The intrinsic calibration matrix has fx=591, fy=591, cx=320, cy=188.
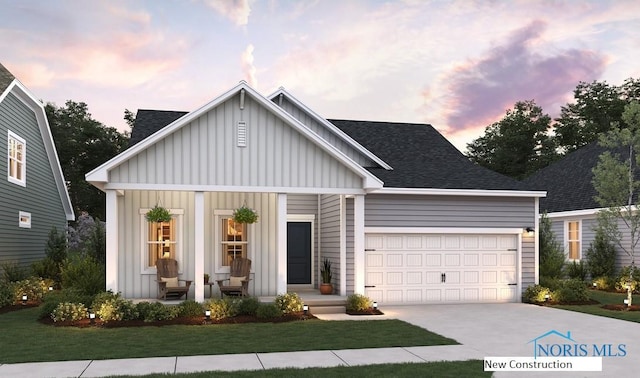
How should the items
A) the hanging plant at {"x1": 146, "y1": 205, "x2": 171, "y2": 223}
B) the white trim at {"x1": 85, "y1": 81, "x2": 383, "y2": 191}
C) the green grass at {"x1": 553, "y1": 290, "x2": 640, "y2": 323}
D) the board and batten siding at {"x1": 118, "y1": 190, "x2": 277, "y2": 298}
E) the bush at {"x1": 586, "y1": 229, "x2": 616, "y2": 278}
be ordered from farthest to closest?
the bush at {"x1": 586, "y1": 229, "x2": 616, "y2": 278} < the board and batten siding at {"x1": 118, "y1": 190, "x2": 277, "y2": 298} < the hanging plant at {"x1": 146, "y1": 205, "x2": 171, "y2": 223} < the green grass at {"x1": 553, "y1": 290, "x2": 640, "y2": 323} < the white trim at {"x1": 85, "y1": 81, "x2": 383, "y2": 191}

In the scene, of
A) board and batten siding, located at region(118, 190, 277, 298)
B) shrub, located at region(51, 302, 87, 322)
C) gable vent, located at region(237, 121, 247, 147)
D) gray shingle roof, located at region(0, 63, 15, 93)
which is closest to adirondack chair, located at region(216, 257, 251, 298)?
board and batten siding, located at region(118, 190, 277, 298)

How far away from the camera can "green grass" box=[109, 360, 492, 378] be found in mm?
7582

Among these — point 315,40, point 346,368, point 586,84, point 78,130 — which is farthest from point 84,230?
point 586,84

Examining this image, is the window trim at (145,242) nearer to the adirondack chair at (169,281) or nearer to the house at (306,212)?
the house at (306,212)

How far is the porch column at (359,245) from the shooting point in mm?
14367

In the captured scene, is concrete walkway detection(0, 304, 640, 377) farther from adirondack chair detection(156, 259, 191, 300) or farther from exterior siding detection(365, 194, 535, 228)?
adirondack chair detection(156, 259, 191, 300)

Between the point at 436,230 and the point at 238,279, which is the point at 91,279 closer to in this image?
the point at 238,279

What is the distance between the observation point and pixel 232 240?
1598cm

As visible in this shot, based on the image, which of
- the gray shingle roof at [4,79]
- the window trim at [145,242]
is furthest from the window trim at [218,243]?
the gray shingle roof at [4,79]

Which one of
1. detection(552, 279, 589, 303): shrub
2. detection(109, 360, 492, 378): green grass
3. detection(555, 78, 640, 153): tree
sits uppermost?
detection(555, 78, 640, 153): tree

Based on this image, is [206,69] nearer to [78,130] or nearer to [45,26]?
[45,26]

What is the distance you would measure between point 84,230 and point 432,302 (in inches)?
966

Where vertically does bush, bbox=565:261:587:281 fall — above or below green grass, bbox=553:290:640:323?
above

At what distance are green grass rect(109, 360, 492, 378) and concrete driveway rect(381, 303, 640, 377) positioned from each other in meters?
0.49
